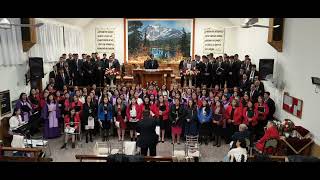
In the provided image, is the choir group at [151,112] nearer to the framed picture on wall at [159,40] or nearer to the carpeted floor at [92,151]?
the carpeted floor at [92,151]

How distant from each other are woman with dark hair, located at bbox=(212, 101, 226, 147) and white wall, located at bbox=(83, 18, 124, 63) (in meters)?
10.7

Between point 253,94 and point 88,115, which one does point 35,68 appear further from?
point 253,94

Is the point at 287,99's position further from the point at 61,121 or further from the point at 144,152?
the point at 61,121

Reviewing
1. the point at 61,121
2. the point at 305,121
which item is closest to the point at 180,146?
the point at 305,121

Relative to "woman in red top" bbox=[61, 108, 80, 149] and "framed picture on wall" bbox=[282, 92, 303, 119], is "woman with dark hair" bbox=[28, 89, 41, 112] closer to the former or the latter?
"woman in red top" bbox=[61, 108, 80, 149]

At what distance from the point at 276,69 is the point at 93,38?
39.1ft

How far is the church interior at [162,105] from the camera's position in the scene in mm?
8578

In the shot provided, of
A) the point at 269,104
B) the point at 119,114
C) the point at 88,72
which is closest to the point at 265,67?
the point at 269,104

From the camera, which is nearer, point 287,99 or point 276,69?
point 287,99

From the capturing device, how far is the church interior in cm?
858

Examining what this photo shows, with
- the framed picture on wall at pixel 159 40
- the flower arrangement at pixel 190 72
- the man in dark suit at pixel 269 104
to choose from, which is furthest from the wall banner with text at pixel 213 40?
the man in dark suit at pixel 269 104

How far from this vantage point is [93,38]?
19.7 meters

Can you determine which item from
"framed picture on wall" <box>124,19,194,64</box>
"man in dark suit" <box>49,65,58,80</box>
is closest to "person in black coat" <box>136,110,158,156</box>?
"man in dark suit" <box>49,65,58,80</box>
